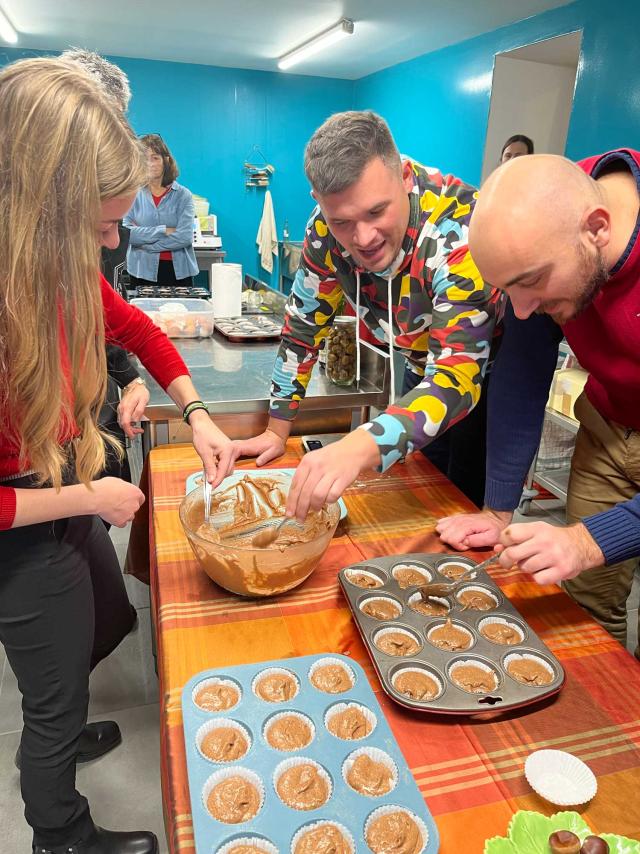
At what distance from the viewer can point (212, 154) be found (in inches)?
279

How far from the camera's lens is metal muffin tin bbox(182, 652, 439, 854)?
0.67 meters

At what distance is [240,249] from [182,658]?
23.5 feet

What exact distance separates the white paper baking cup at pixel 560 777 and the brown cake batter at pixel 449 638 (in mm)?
198

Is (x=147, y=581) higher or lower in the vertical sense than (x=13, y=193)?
lower

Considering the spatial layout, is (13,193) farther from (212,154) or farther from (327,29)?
(212,154)

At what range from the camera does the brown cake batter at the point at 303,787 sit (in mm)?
713

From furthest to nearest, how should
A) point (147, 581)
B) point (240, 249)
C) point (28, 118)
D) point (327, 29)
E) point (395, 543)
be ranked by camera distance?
1. point (240, 249)
2. point (327, 29)
3. point (147, 581)
4. point (395, 543)
5. point (28, 118)

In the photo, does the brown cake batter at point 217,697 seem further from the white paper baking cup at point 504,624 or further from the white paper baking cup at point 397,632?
the white paper baking cup at point 504,624

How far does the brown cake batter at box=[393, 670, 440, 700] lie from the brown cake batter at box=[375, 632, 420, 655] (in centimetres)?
4

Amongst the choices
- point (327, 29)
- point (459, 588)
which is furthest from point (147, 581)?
point (327, 29)

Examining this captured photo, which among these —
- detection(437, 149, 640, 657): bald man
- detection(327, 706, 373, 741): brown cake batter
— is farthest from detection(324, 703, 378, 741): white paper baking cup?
detection(437, 149, 640, 657): bald man

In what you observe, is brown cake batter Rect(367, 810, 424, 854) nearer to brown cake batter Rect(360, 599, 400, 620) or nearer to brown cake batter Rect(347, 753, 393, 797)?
brown cake batter Rect(347, 753, 393, 797)

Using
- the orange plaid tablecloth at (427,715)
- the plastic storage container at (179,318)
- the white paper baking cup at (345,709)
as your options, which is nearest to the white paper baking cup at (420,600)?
the orange plaid tablecloth at (427,715)

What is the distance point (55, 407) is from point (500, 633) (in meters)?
0.82
